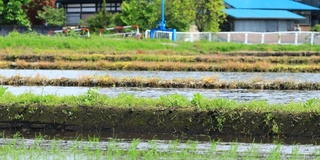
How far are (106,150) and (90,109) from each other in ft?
5.06

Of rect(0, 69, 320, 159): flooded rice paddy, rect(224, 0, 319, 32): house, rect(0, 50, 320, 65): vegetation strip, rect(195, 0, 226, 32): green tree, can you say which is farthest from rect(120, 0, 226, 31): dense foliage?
rect(0, 69, 320, 159): flooded rice paddy

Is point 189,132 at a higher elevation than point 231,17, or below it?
below

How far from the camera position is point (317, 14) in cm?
3825

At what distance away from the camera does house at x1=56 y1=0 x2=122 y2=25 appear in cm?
3588

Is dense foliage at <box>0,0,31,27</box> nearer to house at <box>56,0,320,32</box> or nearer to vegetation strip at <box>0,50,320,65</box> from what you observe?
house at <box>56,0,320,32</box>

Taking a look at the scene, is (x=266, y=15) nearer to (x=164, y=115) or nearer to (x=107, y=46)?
(x=107, y=46)

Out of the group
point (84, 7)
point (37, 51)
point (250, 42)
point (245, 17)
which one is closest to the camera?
point (37, 51)

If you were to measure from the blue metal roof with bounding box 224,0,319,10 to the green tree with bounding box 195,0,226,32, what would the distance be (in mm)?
4056

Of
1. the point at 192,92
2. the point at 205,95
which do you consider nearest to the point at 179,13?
the point at 192,92

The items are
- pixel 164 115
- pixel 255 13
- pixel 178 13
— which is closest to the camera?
pixel 164 115

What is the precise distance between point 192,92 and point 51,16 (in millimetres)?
22258

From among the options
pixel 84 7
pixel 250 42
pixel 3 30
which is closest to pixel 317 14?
pixel 250 42

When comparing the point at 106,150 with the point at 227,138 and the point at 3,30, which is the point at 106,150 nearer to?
the point at 227,138

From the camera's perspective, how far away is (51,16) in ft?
113
